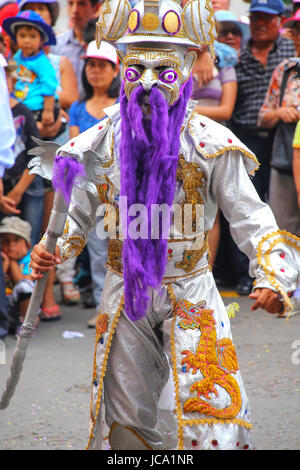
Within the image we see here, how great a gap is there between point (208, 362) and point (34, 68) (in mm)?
3783

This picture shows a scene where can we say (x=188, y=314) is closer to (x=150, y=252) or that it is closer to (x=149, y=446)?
(x=150, y=252)

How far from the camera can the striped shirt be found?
6.96m

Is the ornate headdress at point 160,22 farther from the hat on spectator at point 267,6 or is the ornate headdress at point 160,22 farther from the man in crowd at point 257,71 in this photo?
the hat on spectator at point 267,6

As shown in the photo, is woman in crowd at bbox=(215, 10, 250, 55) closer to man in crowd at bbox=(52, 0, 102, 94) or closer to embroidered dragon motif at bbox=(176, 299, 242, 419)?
man in crowd at bbox=(52, 0, 102, 94)

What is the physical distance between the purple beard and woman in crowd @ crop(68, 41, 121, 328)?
9.88ft

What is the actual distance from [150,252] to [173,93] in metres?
0.60

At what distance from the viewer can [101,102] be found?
6.20 m

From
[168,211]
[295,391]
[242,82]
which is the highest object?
[168,211]

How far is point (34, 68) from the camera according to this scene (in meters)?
6.25

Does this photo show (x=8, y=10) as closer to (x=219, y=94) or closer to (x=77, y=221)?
(x=219, y=94)

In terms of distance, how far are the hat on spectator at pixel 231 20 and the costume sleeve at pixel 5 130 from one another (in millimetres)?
2604

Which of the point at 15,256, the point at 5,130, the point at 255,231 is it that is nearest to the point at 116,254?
the point at 255,231

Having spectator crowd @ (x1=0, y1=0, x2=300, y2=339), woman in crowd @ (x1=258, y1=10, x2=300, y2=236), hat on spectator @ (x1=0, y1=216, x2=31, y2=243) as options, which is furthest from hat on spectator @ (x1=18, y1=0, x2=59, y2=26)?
hat on spectator @ (x1=0, y1=216, x2=31, y2=243)
